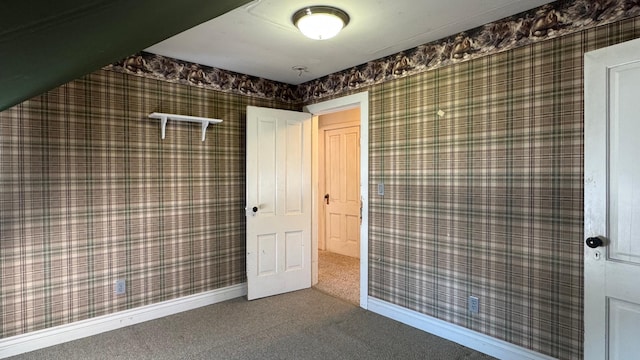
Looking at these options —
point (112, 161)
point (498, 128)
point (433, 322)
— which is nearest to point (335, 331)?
point (433, 322)

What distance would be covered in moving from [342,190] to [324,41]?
315cm

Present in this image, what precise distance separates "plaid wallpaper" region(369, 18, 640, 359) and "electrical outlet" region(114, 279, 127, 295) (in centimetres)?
217

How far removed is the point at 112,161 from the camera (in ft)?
9.37

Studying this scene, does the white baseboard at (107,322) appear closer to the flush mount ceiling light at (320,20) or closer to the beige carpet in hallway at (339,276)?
the beige carpet in hallway at (339,276)

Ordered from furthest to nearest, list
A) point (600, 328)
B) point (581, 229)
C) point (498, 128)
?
point (498, 128) → point (581, 229) → point (600, 328)

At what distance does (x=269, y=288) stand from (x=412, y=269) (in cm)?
150

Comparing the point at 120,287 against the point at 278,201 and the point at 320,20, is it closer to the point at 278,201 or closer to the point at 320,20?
the point at 278,201

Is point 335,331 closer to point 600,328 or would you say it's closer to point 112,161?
point 600,328

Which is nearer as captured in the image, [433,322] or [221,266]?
[433,322]

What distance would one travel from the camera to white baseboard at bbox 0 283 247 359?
2494 mm

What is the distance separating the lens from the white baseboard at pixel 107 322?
98.2 inches

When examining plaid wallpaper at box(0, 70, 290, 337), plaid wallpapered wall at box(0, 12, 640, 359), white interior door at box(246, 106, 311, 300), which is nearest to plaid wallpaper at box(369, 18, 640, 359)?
plaid wallpapered wall at box(0, 12, 640, 359)

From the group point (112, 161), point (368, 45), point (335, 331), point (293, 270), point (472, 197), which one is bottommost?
point (335, 331)

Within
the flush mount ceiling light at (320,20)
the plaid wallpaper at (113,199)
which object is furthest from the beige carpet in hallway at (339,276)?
the flush mount ceiling light at (320,20)
